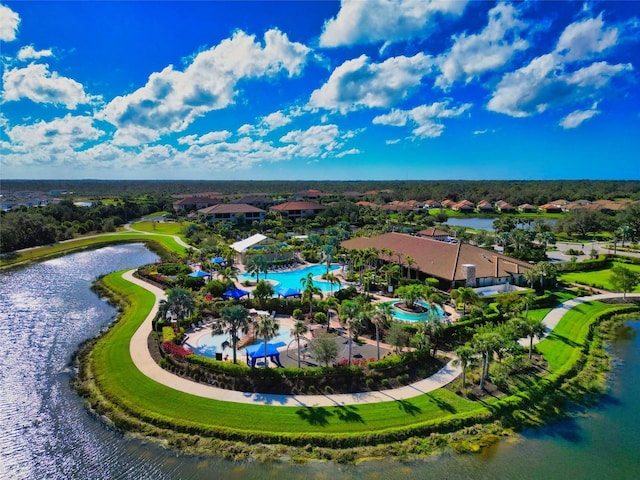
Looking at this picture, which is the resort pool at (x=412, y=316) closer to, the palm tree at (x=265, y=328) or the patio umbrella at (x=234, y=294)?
the palm tree at (x=265, y=328)

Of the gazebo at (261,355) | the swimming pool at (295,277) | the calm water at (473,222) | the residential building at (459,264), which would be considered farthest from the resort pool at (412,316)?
the calm water at (473,222)

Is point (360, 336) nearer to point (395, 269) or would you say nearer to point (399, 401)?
point (399, 401)

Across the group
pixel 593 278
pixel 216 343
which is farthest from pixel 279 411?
pixel 593 278

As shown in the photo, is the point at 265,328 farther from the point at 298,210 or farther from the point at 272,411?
the point at 298,210

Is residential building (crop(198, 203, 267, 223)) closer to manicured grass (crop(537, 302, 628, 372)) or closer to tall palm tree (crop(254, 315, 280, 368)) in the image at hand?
tall palm tree (crop(254, 315, 280, 368))

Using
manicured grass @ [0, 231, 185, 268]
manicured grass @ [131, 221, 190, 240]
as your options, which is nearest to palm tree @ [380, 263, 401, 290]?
manicured grass @ [0, 231, 185, 268]
